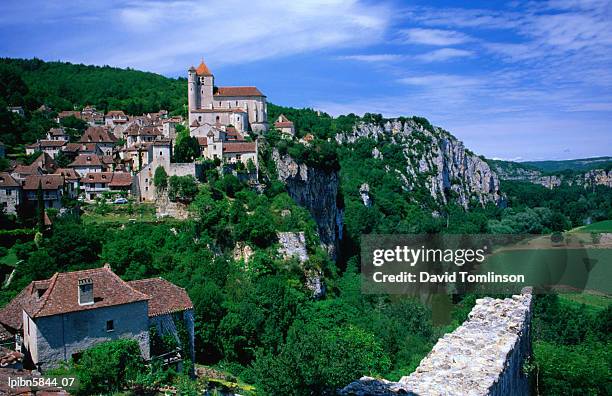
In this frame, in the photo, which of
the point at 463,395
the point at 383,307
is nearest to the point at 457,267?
the point at 383,307

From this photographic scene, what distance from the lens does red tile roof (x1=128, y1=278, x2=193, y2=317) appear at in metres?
19.7

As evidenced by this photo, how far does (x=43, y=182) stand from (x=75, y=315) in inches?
911

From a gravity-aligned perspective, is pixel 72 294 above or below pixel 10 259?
above

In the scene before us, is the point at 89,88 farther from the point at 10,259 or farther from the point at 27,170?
the point at 10,259

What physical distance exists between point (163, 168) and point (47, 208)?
8.07m

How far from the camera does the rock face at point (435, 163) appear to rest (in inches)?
4151

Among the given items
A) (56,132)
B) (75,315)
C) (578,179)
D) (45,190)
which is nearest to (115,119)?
(56,132)

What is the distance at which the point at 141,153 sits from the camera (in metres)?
44.8

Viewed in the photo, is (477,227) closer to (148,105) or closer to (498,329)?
(148,105)

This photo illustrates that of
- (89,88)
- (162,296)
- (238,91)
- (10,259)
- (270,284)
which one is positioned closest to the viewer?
(162,296)

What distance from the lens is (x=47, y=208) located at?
36.0 m

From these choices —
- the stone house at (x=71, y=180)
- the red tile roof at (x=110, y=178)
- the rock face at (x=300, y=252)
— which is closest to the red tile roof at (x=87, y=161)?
the stone house at (x=71, y=180)

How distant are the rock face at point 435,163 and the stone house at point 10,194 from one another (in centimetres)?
7312

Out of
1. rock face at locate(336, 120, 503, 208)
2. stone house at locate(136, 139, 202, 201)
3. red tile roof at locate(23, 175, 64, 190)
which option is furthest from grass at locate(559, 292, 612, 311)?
rock face at locate(336, 120, 503, 208)
